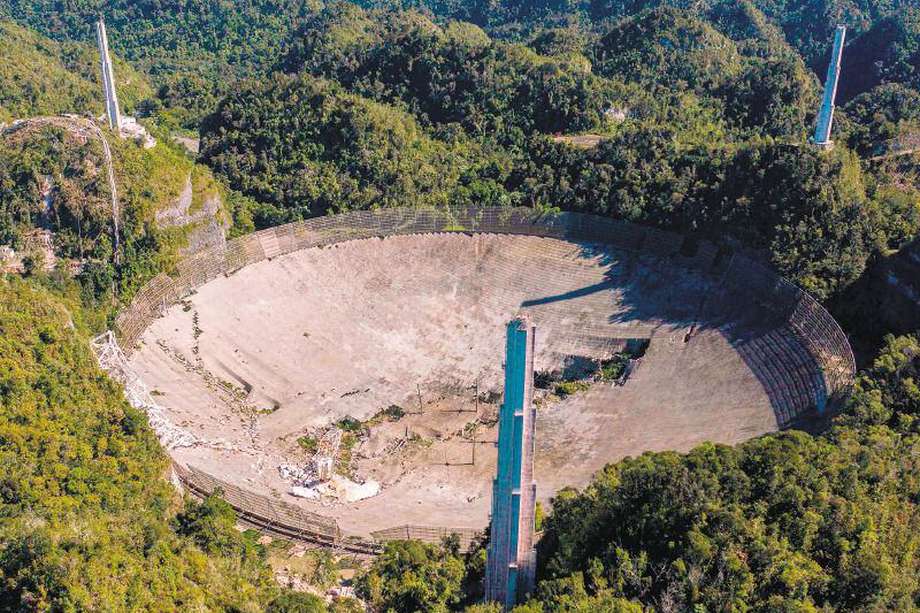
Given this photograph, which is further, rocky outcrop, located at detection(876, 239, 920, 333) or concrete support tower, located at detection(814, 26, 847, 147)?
concrete support tower, located at detection(814, 26, 847, 147)

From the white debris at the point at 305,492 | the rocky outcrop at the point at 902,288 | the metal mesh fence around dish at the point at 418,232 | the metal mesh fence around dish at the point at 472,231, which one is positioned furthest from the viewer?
the rocky outcrop at the point at 902,288

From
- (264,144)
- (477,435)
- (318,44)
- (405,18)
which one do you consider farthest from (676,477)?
(405,18)

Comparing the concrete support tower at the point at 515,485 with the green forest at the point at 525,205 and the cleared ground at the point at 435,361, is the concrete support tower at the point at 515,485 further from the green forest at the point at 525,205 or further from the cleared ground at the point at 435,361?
the cleared ground at the point at 435,361

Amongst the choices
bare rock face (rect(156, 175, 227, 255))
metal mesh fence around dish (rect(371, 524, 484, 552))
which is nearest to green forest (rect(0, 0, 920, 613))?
bare rock face (rect(156, 175, 227, 255))

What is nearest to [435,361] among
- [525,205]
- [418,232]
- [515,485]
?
[418,232]

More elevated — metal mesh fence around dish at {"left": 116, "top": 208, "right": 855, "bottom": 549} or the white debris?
metal mesh fence around dish at {"left": 116, "top": 208, "right": 855, "bottom": 549}

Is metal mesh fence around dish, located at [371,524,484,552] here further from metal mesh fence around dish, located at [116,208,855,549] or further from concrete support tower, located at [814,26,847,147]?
concrete support tower, located at [814,26,847,147]

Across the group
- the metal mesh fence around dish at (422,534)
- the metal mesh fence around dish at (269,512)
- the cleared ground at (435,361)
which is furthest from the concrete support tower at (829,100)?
the metal mesh fence around dish at (269,512)
